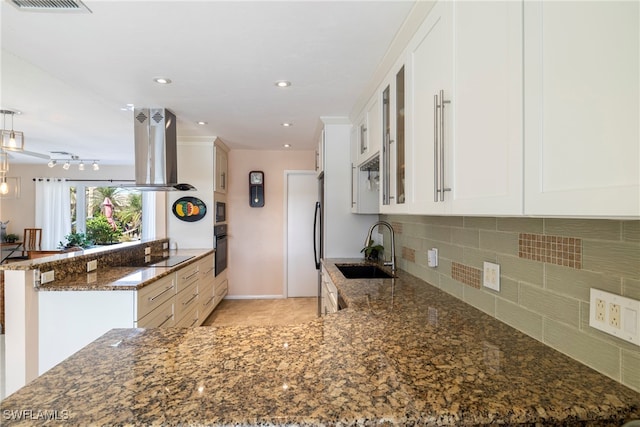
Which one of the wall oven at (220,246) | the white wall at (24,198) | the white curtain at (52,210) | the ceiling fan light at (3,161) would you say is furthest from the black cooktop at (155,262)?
the white wall at (24,198)

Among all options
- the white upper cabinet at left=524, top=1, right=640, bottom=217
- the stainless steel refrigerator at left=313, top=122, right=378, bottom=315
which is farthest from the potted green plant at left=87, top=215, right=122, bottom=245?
the white upper cabinet at left=524, top=1, right=640, bottom=217

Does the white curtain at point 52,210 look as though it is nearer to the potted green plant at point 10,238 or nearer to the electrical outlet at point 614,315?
the potted green plant at point 10,238

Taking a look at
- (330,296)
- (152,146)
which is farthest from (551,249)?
(152,146)

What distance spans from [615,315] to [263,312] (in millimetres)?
4112

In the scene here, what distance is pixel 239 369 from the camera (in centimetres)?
93

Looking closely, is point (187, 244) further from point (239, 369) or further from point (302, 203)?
point (239, 369)

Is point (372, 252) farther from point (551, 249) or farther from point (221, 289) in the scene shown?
point (221, 289)

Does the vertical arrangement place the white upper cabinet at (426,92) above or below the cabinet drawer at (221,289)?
above

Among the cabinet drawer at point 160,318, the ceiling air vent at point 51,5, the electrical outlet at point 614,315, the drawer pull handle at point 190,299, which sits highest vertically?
the ceiling air vent at point 51,5

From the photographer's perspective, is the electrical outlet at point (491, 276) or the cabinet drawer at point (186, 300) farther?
the cabinet drawer at point (186, 300)

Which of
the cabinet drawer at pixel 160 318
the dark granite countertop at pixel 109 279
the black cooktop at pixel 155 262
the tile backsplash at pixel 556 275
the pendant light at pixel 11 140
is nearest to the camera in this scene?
the tile backsplash at pixel 556 275

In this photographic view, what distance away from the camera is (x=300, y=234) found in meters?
5.24

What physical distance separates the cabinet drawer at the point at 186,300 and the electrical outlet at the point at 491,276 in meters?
2.50

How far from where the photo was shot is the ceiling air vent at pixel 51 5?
A: 1524mm
